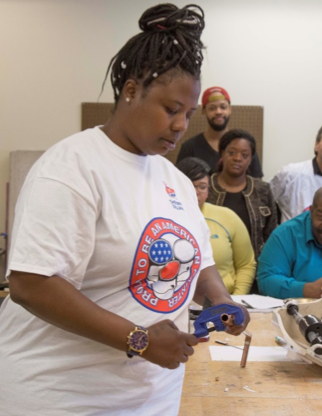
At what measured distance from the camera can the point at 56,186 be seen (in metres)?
0.90

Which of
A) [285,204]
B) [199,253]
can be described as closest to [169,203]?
[199,253]

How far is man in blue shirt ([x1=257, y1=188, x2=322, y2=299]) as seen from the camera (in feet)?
8.47

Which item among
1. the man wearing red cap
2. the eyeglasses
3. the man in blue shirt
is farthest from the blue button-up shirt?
the man wearing red cap

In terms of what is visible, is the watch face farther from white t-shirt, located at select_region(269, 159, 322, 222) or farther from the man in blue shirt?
white t-shirt, located at select_region(269, 159, 322, 222)

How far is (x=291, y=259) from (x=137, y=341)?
1872 mm

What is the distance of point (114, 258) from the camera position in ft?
3.13

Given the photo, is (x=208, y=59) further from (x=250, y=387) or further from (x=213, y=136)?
(x=250, y=387)

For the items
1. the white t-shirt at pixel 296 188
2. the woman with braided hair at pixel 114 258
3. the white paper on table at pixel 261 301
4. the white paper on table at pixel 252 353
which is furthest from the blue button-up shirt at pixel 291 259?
the woman with braided hair at pixel 114 258

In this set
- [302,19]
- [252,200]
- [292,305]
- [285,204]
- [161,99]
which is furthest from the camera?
[302,19]

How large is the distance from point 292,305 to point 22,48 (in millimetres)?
3978

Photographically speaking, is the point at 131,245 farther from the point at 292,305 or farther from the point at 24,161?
the point at 24,161

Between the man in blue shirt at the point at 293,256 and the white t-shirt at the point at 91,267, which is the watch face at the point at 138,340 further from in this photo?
the man in blue shirt at the point at 293,256

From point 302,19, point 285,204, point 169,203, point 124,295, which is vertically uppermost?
point 302,19

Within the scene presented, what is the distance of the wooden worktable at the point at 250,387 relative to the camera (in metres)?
1.35
